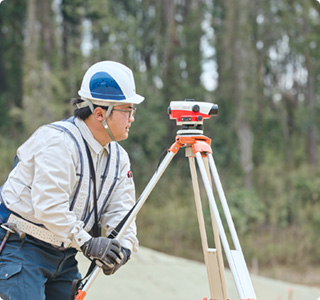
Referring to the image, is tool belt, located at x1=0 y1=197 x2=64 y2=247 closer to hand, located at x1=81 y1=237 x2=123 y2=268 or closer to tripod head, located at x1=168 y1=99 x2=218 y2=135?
hand, located at x1=81 y1=237 x2=123 y2=268

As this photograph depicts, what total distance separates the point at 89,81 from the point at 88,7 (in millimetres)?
10043

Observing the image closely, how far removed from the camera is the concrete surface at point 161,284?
5463mm

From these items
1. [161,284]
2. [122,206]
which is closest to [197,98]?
[161,284]

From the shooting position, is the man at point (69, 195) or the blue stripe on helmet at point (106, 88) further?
the blue stripe on helmet at point (106, 88)

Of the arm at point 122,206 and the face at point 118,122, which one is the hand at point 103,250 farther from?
the face at point 118,122

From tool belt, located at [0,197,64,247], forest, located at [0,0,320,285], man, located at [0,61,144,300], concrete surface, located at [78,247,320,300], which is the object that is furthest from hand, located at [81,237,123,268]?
forest, located at [0,0,320,285]

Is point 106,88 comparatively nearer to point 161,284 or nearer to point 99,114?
point 99,114

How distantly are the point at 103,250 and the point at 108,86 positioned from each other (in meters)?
0.73

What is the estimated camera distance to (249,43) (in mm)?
11312

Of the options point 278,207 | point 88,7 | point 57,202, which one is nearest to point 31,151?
point 57,202

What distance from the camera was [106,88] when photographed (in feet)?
7.58

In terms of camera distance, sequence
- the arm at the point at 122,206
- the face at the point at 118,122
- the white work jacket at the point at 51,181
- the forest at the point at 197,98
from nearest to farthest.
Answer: the white work jacket at the point at 51,181 → the face at the point at 118,122 → the arm at the point at 122,206 → the forest at the point at 197,98

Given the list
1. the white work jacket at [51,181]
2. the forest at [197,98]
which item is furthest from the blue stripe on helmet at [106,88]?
the forest at [197,98]

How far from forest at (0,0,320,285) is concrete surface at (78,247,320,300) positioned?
280 centimetres
